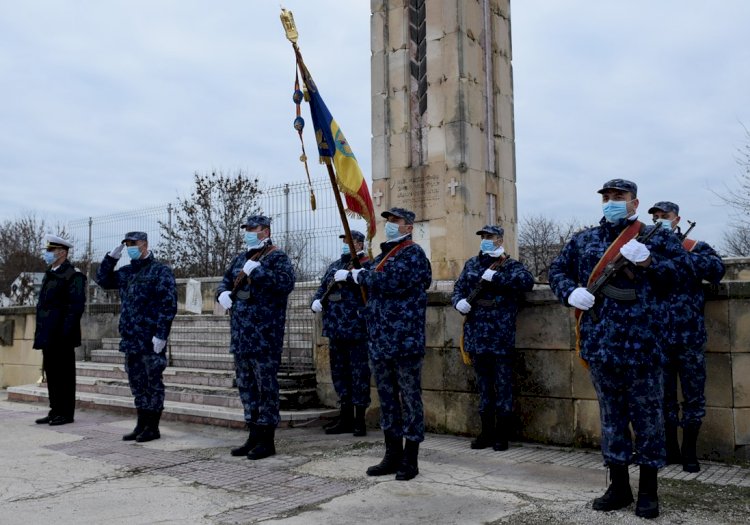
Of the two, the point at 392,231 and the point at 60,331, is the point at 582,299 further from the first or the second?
the point at 60,331

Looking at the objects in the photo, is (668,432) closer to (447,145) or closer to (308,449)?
(308,449)

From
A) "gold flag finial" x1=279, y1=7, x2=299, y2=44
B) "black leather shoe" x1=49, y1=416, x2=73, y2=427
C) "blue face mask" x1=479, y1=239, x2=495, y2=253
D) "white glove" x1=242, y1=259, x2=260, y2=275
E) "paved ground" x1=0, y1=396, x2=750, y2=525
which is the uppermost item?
"gold flag finial" x1=279, y1=7, x2=299, y2=44

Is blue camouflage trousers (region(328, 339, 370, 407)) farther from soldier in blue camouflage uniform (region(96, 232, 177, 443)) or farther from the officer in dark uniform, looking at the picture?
the officer in dark uniform

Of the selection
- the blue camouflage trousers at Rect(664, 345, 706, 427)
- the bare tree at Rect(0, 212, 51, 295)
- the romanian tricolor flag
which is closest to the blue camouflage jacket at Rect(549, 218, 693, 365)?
the blue camouflage trousers at Rect(664, 345, 706, 427)

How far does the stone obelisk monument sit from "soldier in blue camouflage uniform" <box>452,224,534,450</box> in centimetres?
372

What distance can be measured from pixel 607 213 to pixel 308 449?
11.2ft

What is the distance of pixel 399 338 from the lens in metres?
5.14

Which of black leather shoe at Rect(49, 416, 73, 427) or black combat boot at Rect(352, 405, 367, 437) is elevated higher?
black combat boot at Rect(352, 405, 367, 437)

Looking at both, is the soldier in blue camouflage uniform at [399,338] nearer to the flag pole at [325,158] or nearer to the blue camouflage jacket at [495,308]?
the flag pole at [325,158]

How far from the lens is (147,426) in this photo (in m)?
6.81

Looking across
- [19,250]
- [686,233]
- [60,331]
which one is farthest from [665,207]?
[19,250]

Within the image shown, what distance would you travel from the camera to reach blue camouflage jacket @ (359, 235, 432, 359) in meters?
5.15

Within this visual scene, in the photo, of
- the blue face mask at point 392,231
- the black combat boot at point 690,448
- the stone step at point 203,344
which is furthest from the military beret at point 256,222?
the black combat boot at point 690,448

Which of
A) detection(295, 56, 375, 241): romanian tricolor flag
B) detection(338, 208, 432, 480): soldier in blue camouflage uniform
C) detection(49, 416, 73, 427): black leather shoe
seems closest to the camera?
detection(338, 208, 432, 480): soldier in blue camouflage uniform
